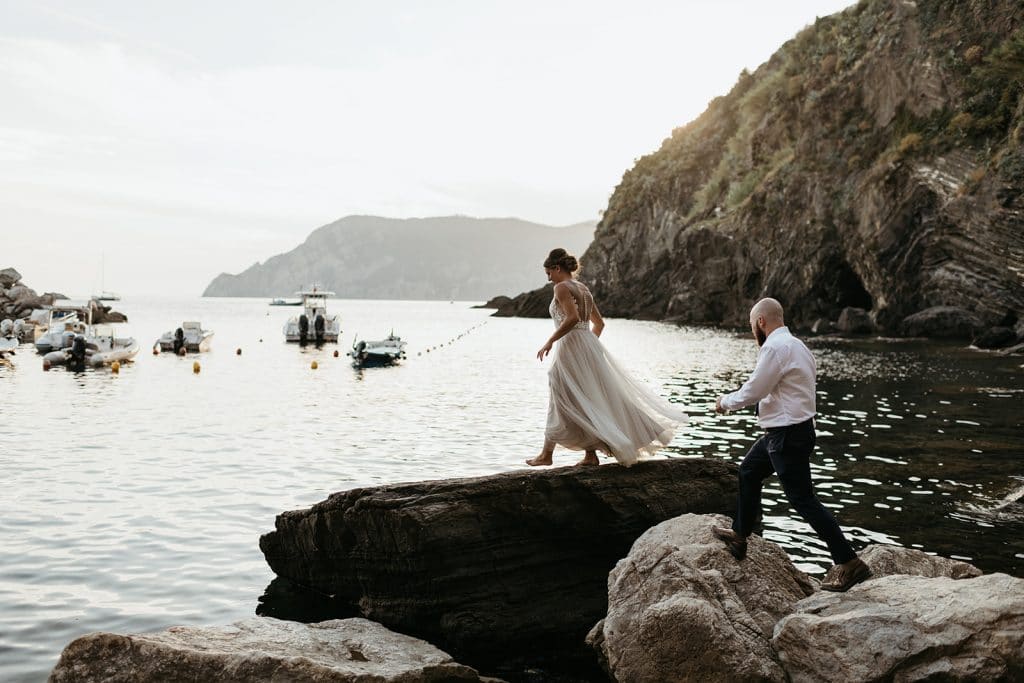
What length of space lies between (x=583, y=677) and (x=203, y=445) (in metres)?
15.5

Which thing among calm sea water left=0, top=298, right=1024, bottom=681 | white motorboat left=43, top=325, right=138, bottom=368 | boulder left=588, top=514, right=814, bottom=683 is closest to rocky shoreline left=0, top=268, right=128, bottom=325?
white motorboat left=43, top=325, right=138, bottom=368

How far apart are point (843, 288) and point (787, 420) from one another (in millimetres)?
71632

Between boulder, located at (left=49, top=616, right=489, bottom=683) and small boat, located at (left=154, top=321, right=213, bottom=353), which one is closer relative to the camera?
boulder, located at (left=49, top=616, right=489, bottom=683)

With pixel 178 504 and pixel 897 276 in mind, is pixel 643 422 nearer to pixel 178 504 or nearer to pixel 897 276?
pixel 178 504

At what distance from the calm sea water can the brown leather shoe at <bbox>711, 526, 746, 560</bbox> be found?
3761 millimetres

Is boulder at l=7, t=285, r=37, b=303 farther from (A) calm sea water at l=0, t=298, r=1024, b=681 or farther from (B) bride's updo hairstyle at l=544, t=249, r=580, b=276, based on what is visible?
(B) bride's updo hairstyle at l=544, t=249, r=580, b=276

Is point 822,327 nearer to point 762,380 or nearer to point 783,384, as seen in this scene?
point 783,384

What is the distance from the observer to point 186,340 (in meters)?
60.5

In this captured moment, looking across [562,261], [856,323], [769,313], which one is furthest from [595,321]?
[856,323]

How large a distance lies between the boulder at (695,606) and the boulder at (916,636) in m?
0.34

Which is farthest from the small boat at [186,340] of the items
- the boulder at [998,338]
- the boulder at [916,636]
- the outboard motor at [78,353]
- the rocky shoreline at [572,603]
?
the boulder at [916,636]

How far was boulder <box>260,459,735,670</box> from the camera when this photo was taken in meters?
8.66

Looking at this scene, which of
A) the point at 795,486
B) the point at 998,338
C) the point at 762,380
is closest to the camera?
the point at 762,380

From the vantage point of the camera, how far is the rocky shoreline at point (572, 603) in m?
5.96
